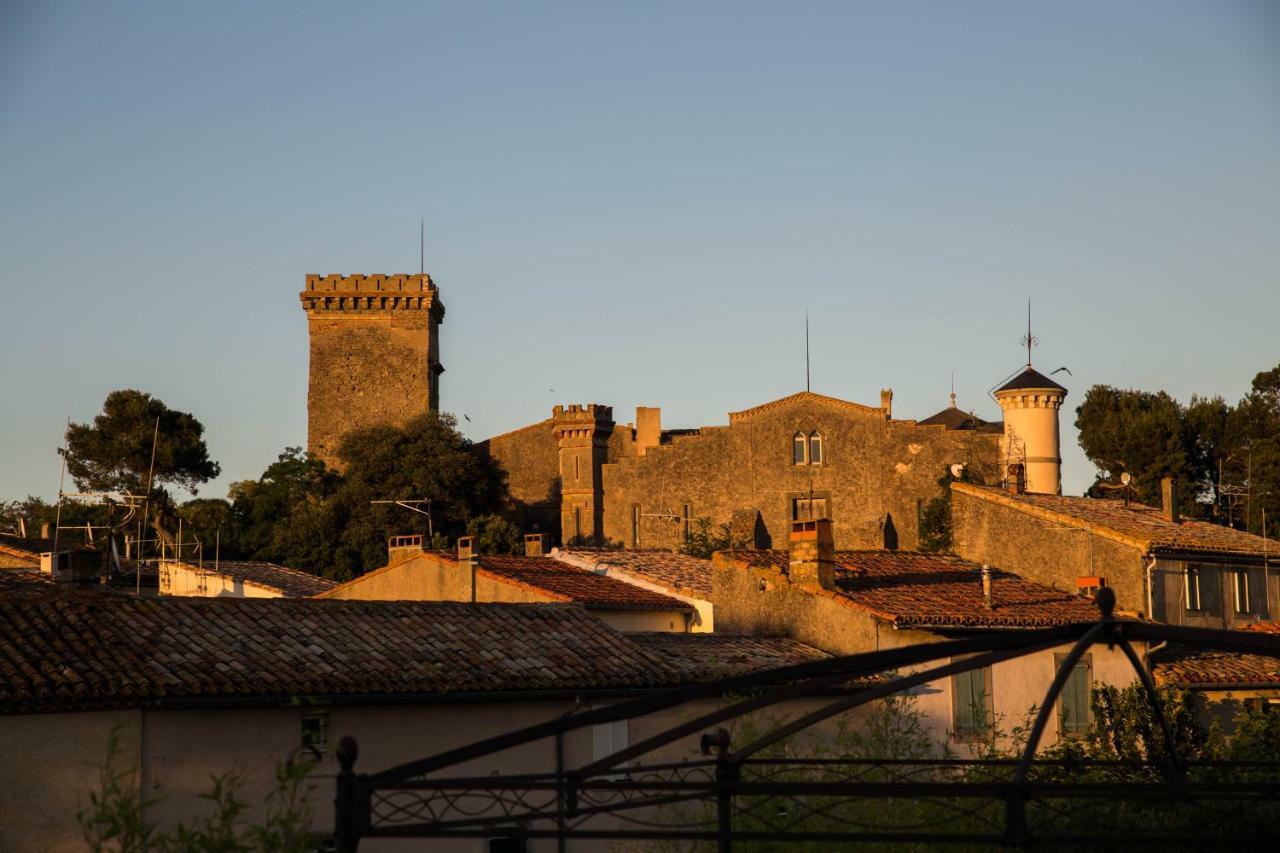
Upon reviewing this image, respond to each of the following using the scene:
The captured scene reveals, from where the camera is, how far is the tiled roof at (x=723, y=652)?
69.1 ft

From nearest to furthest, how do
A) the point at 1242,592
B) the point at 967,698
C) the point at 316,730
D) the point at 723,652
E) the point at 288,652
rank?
the point at 316,730 < the point at 288,652 < the point at 723,652 < the point at 967,698 < the point at 1242,592

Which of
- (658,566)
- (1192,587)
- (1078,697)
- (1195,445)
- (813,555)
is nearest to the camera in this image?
(1078,697)

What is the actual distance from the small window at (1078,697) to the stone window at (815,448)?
3079 centimetres

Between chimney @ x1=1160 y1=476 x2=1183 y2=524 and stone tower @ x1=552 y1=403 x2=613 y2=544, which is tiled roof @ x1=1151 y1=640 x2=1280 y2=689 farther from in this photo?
stone tower @ x1=552 y1=403 x2=613 y2=544

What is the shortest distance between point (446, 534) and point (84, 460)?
17591 mm

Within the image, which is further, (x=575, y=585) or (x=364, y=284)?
(x=364, y=284)

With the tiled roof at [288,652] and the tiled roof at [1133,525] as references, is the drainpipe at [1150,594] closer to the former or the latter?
the tiled roof at [1133,525]

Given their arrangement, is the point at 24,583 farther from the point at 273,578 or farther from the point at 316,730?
the point at 273,578

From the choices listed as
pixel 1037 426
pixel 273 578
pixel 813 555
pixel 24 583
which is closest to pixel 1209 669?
pixel 813 555

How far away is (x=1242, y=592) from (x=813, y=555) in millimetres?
9926

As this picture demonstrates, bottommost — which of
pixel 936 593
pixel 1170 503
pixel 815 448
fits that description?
pixel 936 593

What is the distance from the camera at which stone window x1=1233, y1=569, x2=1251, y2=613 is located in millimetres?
29641

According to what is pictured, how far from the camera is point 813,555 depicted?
24.1 meters

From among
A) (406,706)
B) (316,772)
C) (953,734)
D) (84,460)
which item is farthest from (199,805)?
(84,460)
